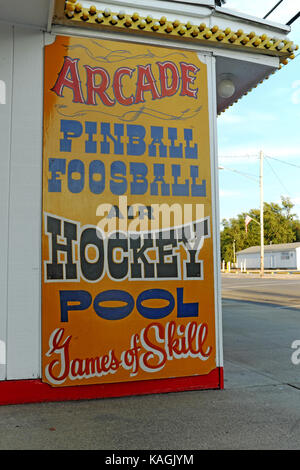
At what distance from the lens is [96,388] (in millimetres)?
4500

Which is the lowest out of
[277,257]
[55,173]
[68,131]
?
[277,257]

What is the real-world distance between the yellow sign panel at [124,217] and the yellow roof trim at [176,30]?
0.69 ft

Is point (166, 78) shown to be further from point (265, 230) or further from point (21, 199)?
point (265, 230)

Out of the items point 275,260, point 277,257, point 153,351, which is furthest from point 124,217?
point 275,260

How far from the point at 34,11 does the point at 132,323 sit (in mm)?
3435

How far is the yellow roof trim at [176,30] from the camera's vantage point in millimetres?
4641

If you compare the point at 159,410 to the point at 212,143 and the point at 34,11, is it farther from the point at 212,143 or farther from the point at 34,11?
the point at 34,11

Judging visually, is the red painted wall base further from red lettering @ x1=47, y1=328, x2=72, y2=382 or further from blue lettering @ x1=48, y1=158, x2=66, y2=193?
blue lettering @ x1=48, y1=158, x2=66, y2=193

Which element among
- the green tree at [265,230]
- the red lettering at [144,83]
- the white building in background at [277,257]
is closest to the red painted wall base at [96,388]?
the red lettering at [144,83]

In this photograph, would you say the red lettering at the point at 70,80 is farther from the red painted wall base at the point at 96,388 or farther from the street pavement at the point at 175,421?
the street pavement at the point at 175,421

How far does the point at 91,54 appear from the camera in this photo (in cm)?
486

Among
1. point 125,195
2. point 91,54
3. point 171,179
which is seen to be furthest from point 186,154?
point 91,54

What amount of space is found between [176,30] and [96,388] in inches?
163

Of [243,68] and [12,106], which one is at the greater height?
[243,68]
